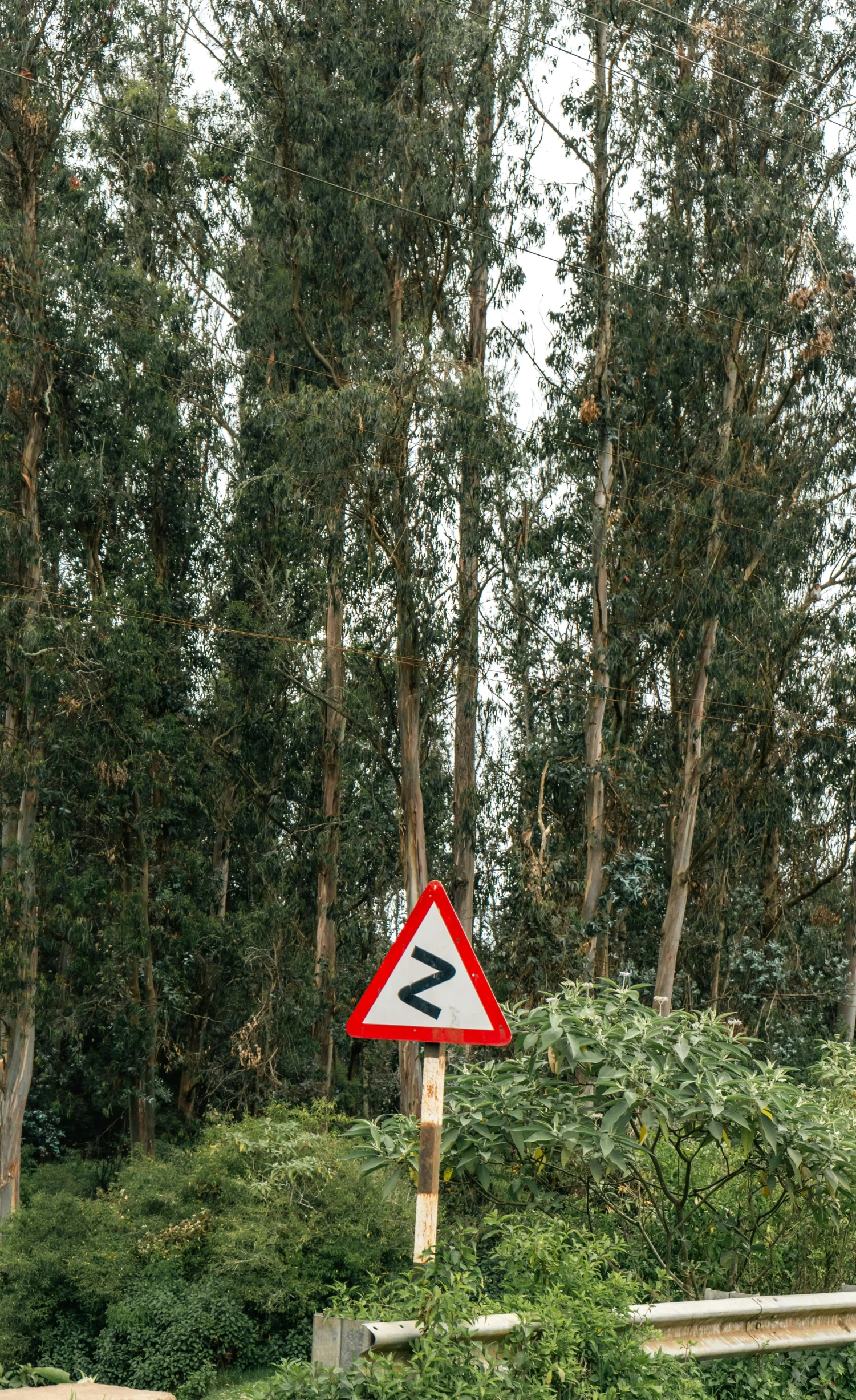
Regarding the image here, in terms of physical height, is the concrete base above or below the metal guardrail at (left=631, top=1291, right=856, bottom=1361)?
below

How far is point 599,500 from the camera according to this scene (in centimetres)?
2247

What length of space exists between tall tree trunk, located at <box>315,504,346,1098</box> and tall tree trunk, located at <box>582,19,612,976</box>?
4144mm

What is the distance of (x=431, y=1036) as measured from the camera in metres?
5.13

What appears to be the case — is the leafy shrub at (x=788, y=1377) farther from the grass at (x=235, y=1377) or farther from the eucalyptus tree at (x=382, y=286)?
the eucalyptus tree at (x=382, y=286)

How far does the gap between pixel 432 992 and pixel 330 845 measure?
19.6 meters

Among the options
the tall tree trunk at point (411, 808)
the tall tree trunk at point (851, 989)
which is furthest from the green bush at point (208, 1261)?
the tall tree trunk at point (851, 989)

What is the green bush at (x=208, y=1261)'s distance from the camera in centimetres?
1107

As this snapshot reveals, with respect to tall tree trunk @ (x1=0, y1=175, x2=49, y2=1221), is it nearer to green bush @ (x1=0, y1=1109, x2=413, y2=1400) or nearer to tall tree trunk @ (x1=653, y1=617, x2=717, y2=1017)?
green bush @ (x1=0, y1=1109, x2=413, y2=1400)

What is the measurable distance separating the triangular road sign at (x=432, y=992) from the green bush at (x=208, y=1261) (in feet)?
18.9

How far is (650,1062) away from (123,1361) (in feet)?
23.5

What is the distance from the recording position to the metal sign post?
5.15m

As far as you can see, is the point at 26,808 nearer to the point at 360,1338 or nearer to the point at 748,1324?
the point at 748,1324

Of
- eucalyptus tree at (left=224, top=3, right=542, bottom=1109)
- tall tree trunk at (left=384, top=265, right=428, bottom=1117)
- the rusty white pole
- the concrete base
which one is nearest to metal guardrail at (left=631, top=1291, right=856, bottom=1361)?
the rusty white pole

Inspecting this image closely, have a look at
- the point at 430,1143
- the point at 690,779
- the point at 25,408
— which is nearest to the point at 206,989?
the point at 690,779
